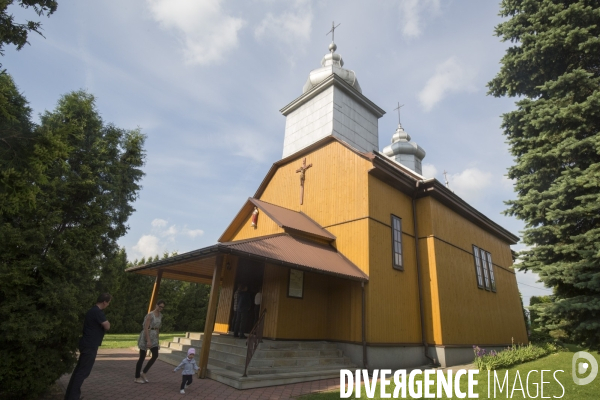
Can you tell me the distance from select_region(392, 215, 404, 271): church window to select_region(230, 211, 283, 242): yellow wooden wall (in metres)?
4.03

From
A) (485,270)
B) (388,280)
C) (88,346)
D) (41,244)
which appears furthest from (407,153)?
(88,346)

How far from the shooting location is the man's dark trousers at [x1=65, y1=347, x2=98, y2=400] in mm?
4988

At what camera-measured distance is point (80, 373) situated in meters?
5.08

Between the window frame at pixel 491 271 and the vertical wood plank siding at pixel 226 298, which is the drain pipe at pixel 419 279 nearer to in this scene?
the window frame at pixel 491 271

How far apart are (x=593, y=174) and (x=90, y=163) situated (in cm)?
1106

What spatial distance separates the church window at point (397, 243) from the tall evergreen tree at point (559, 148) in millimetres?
4206

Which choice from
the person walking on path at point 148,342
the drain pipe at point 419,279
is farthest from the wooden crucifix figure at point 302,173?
the person walking on path at point 148,342

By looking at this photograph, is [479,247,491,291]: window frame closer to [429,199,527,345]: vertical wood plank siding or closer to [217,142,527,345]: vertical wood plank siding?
[429,199,527,345]: vertical wood plank siding

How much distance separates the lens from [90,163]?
8.16 m

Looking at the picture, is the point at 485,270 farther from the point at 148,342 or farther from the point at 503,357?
the point at 148,342

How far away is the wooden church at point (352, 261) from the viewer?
33.2 ft

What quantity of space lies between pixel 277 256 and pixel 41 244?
490cm

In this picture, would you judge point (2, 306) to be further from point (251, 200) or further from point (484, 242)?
point (484, 242)

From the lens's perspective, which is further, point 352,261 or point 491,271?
point 491,271
